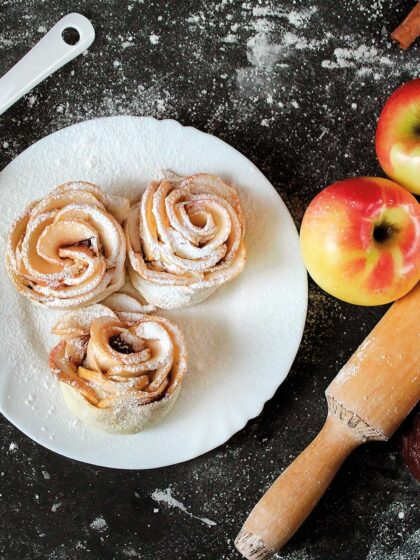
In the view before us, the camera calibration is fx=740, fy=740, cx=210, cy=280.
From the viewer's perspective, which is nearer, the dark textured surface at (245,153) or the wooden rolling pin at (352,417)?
the wooden rolling pin at (352,417)

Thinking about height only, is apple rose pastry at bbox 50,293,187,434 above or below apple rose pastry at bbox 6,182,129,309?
below

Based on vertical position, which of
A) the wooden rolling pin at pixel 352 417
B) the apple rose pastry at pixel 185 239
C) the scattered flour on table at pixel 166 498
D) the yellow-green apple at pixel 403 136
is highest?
the yellow-green apple at pixel 403 136

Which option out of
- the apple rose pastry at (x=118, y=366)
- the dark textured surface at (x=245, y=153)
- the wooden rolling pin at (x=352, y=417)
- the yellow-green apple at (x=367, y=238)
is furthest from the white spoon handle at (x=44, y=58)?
the wooden rolling pin at (x=352, y=417)

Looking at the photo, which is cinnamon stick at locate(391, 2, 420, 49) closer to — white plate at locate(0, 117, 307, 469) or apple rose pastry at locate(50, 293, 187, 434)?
white plate at locate(0, 117, 307, 469)

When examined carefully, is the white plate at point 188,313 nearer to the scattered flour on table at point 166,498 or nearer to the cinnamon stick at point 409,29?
the scattered flour on table at point 166,498

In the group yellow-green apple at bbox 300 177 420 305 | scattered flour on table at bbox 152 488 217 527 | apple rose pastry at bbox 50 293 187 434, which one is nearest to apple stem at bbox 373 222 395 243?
yellow-green apple at bbox 300 177 420 305

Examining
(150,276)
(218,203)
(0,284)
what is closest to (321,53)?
(218,203)
